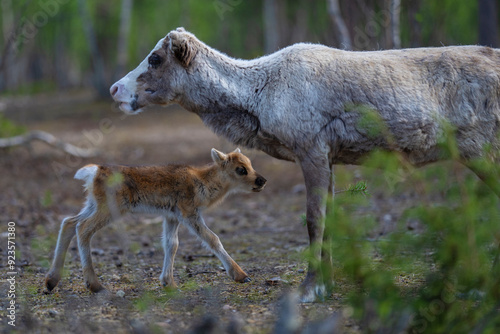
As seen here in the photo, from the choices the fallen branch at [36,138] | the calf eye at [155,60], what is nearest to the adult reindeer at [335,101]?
the calf eye at [155,60]

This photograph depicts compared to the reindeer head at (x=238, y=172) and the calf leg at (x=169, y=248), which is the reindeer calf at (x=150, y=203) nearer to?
the calf leg at (x=169, y=248)

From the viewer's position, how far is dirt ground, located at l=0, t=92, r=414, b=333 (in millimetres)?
5598

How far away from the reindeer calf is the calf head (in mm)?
771

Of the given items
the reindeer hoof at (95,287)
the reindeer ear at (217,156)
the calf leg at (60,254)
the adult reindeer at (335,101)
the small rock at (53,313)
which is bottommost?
the reindeer hoof at (95,287)

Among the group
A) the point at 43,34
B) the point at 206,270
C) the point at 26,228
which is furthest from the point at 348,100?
the point at 43,34

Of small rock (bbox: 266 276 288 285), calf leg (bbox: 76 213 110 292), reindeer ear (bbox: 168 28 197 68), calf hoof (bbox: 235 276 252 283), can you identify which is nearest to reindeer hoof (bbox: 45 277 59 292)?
calf leg (bbox: 76 213 110 292)

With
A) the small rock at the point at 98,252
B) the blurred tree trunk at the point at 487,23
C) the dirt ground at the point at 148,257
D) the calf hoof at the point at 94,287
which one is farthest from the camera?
the blurred tree trunk at the point at 487,23

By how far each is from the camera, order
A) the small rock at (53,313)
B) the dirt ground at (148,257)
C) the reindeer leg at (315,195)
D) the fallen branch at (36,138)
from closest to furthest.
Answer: the dirt ground at (148,257) → the small rock at (53,313) → the reindeer leg at (315,195) → the fallen branch at (36,138)

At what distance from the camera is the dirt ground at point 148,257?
5.60 meters

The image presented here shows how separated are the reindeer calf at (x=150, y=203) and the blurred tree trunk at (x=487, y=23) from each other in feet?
25.0

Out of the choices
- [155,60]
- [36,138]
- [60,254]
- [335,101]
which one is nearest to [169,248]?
[60,254]

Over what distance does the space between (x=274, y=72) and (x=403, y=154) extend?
1511 millimetres

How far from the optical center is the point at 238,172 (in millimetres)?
7746

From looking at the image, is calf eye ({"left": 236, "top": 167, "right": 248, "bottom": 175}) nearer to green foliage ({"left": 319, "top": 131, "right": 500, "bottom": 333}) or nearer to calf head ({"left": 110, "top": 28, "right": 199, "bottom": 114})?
calf head ({"left": 110, "top": 28, "right": 199, "bottom": 114})
